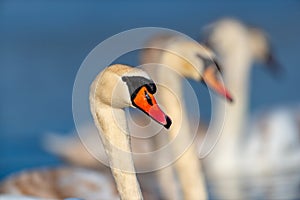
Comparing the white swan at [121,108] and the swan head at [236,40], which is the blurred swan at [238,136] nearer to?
the swan head at [236,40]

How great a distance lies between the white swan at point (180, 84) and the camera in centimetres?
420

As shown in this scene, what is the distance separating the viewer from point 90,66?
3928 mm

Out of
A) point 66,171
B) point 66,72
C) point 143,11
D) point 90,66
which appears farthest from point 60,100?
point 90,66

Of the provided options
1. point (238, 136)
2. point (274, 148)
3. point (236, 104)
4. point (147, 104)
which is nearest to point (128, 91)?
point (147, 104)

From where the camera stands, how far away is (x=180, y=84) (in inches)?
172

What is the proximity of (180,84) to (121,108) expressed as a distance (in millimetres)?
1088


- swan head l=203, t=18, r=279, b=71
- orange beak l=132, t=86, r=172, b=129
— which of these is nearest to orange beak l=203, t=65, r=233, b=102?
orange beak l=132, t=86, r=172, b=129

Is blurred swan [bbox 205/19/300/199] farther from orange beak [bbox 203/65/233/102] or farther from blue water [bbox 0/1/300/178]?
orange beak [bbox 203/65/233/102]

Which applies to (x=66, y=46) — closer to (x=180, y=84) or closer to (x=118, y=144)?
(x=180, y=84)

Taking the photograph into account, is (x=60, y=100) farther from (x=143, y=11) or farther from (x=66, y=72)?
(x=143, y=11)

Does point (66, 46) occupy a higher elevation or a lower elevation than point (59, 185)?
higher

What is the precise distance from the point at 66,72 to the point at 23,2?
1810 millimetres

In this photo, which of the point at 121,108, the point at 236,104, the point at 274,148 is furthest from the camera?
the point at 274,148

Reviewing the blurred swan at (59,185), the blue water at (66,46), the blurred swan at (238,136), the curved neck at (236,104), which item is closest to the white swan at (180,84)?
the blurred swan at (59,185)
